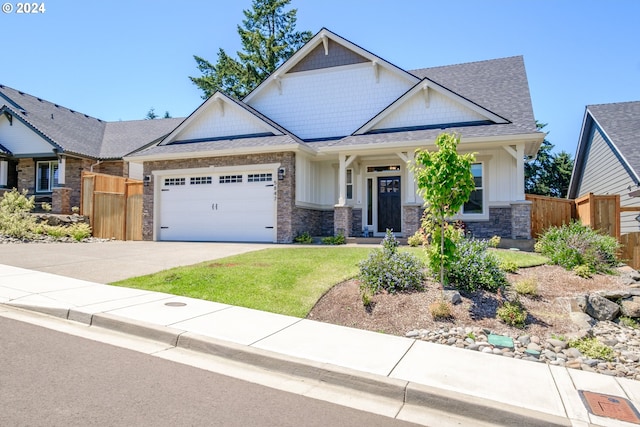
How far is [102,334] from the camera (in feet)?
17.3

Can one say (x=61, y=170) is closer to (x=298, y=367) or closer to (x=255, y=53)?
(x=255, y=53)

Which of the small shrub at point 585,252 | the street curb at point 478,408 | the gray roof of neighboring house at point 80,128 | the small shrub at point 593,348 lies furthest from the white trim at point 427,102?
the gray roof of neighboring house at point 80,128

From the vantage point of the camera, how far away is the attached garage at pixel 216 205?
15.5 metres

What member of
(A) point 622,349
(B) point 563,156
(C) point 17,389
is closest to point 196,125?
(C) point 17,389

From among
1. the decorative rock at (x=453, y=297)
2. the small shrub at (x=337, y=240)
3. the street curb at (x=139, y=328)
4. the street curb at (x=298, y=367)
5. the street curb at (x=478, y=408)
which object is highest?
the small shrub at (x=337, y=240)

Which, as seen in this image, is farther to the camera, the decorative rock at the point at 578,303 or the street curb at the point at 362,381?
the decorative rock at the point at 578,303

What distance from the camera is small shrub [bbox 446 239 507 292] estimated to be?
716 cm

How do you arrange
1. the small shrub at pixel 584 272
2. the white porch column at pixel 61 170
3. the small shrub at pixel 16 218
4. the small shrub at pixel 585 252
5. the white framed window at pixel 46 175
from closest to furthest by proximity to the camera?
the small shrub at pixel 584 272
the small shrub at pixel 585 252
the small shrub at pixel 16 218
the white porch column at pixel 61 170
the white framed window at pixel 46 175

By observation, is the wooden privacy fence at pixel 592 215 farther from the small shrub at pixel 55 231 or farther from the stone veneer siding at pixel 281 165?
the small shrub at pixel 55 231

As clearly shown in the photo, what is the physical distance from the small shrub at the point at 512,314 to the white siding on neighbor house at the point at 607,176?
1098cm

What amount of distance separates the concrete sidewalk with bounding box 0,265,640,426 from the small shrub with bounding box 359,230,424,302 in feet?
5.15

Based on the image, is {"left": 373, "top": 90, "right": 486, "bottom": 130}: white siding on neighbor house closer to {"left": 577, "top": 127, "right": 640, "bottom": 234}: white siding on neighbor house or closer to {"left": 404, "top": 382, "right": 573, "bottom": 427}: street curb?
{"left": 577, "top": 127, "right": 640, "bottom": 234}: white siding on neighbor house

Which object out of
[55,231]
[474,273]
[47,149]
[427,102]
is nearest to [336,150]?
[427,102]

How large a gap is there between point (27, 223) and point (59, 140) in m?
9.20
